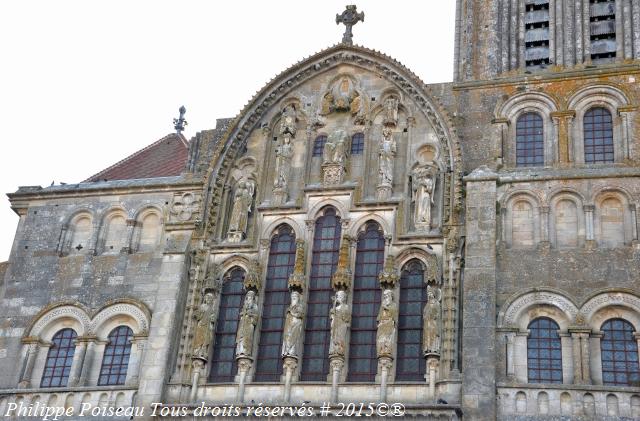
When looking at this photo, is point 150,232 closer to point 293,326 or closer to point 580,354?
point 293,326

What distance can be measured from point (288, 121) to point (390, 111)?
3092 mm

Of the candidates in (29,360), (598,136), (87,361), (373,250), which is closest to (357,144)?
(373,250)

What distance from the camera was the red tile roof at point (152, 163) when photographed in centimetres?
3109

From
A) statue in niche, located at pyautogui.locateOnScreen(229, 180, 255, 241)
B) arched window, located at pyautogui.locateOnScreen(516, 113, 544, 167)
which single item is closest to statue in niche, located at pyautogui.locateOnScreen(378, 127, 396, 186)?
arched window, located at pyautogui.locateOnScreen(516, 113, 544, 167)

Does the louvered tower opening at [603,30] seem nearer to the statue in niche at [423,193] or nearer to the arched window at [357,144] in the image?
the statue in niche at [423,193]

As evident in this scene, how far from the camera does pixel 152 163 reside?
32.0 meters

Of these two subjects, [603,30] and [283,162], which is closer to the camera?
[283,162]

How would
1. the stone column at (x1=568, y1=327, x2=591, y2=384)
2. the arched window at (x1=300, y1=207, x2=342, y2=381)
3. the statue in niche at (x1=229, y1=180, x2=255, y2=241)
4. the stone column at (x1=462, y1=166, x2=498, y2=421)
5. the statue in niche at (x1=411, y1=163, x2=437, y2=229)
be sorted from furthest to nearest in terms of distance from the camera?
the statue in niche at (x1=229, y1=180, x2=255, y2=241), the statue in niche at (x1=411, y1=163, x2=437, y2=229), the arched window at (x1=300, y1=207, x2=342, y2=381), the stone column at (x1=568, y1=327, x2=591, y2=384), the stone column at (x1=462, y1=166, x2=498, y2=421)

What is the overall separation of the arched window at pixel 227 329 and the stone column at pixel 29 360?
520cm

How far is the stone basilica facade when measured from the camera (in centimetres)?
2405

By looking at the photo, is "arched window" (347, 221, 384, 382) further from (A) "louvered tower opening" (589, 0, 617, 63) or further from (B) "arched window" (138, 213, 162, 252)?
(A) "louvered tower opening" (589, 0, 617, 63)

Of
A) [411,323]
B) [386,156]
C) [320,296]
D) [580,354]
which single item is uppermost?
[386,156]

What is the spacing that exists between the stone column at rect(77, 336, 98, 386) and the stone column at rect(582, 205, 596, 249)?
1355cm

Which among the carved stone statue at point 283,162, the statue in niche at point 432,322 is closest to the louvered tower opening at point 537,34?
the carved stone statue at point 283,162
